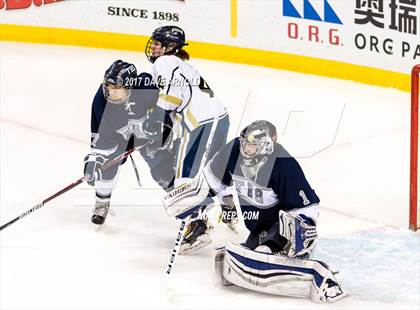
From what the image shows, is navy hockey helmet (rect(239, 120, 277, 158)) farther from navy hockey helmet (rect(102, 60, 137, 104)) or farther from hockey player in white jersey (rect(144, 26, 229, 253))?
navy hockey helmet (rect(102, 60, 137, 104))

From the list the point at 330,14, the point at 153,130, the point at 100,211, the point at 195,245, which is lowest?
the point at 195,245

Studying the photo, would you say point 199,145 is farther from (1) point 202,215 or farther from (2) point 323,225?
(2) point 323,225

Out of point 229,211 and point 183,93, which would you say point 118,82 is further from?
point 229,211

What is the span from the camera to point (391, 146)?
7449 mm

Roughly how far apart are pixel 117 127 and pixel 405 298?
1.69m

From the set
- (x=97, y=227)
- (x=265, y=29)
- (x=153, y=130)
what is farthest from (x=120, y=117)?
(x=265, y=29)

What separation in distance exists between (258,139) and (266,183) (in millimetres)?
209

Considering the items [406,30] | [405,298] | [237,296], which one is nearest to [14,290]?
[237,296]

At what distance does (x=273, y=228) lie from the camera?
5.21 meters

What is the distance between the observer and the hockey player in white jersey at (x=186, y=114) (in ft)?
18.6

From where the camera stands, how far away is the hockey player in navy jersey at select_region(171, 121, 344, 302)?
5.04m

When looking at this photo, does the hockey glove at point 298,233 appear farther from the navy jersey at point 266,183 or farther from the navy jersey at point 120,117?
the navy jersey at point 120,117

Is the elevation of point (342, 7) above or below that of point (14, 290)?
above

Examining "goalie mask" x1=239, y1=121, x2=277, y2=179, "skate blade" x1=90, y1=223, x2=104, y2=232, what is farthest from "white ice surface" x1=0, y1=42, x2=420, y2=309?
"goalie mask" x1=239, y1=121, x2=277, y2=179
